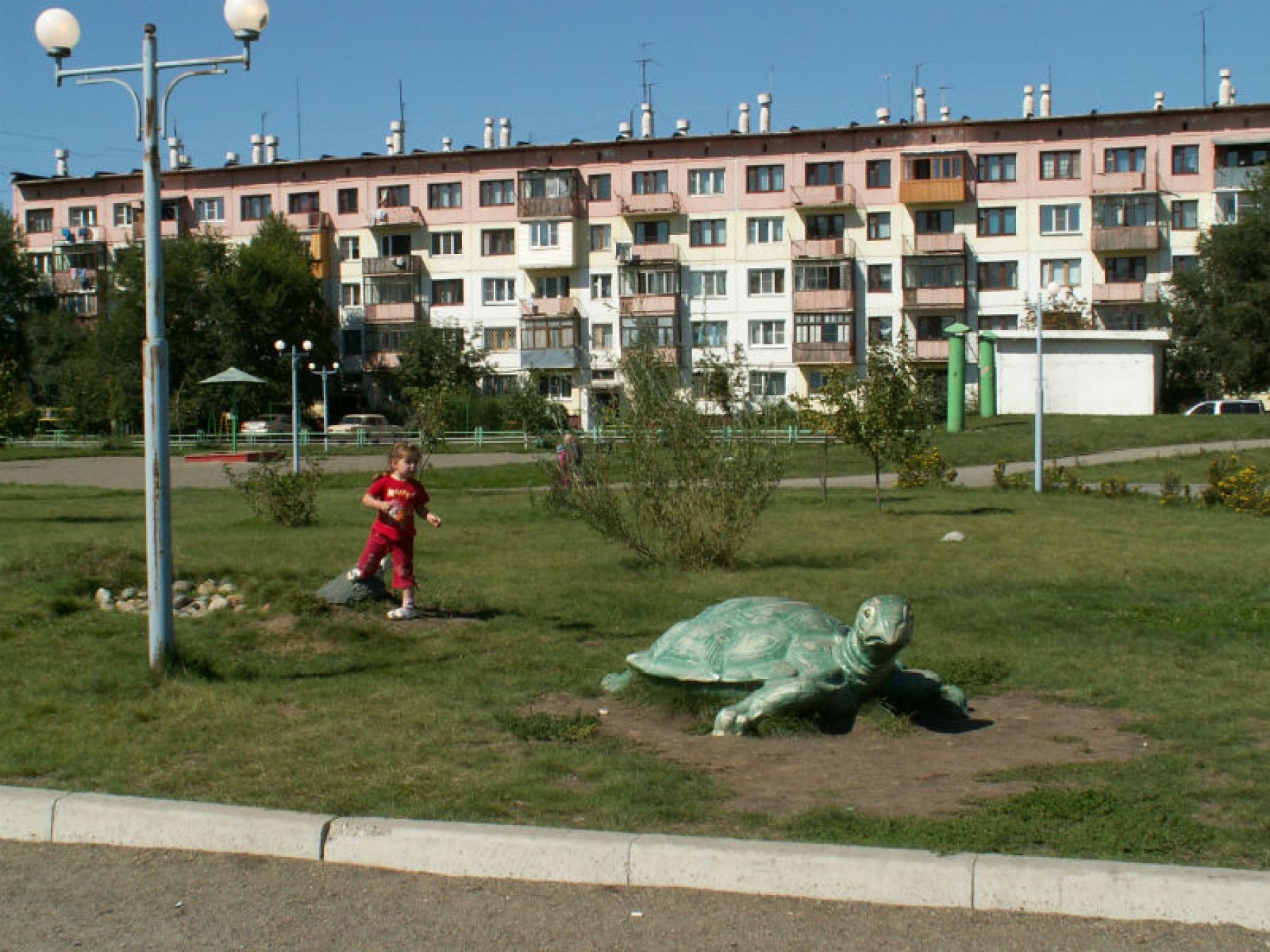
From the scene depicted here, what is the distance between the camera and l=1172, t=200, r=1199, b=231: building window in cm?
6019

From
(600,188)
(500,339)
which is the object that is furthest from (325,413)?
(600,188)

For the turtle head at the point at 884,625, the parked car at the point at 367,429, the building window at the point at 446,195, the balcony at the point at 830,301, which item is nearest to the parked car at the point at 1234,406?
the balcony at the point at 830,301

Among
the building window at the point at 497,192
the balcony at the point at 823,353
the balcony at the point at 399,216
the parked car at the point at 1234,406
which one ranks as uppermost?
the building window at the point at 497,192

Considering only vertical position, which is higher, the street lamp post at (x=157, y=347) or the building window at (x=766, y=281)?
the building window at (x=766, y=281)

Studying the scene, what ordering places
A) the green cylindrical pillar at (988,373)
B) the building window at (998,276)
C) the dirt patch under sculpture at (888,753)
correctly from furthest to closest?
the building window at (998,276) < the green cylindrical pillar at (988,373) < the dirt patch under sculpture at (888,753)

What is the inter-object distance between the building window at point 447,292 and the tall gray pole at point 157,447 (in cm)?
6074

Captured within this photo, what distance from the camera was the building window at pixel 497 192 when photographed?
218ft

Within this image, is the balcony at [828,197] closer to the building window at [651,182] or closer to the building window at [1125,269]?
the building window at [651,182]

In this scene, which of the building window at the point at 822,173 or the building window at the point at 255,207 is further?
the building window at the point at 255,207

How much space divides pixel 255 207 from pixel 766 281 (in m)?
27.7

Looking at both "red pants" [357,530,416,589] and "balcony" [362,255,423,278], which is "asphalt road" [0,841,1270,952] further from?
"balcony" [362,255,423,278]

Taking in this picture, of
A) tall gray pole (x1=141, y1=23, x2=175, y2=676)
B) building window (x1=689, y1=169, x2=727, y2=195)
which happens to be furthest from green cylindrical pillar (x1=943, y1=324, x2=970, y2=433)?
tall gray pole (x1=141, y1=23, x2=175, y2=676)

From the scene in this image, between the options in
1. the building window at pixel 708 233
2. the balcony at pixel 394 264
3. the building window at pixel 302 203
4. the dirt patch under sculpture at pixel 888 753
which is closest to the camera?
the dirt patch under sculpture at pixel 888 753

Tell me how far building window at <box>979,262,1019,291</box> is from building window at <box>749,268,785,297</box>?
30.0 ft
